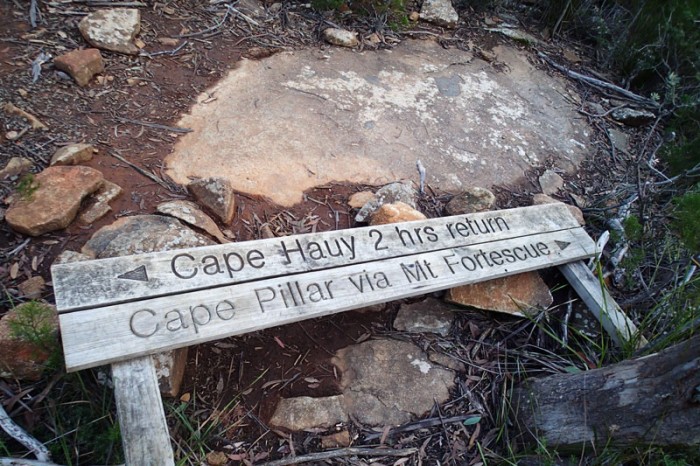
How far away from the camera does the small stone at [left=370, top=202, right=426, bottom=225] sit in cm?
276

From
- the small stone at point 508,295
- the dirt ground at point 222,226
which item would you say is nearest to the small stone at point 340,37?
the dirt ground at point 222,226

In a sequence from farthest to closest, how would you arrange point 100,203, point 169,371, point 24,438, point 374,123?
point 374,123 < point 100,203 < point 169,371 < point 24,438

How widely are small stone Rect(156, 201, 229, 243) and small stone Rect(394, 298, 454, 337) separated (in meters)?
0.97

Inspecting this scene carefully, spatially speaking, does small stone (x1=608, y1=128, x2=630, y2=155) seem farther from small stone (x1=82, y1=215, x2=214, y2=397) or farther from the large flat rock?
small stone (x1=82, y1=215, x2=214, y2=397)

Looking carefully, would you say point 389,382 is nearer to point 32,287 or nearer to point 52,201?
point 32,287

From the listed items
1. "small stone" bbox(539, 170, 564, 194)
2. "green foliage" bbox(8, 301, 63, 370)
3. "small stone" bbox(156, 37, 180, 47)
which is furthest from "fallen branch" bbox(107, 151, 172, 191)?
"small stone" bbox(539, 170, 564, 194)

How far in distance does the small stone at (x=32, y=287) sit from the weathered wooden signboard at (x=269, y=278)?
0.33 m

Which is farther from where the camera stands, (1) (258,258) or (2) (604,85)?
(2) (604,85)

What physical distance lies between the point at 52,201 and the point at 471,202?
221 centimetres

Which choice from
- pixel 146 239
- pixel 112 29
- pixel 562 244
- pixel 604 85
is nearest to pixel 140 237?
pixel 146 239

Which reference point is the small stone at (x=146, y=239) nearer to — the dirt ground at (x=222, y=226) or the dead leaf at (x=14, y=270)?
the dirt ground at (x=222, y=226)

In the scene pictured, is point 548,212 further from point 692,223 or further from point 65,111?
point 65,111

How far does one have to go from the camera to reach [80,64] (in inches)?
125

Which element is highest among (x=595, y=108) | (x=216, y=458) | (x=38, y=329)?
(x=595, y=108)
